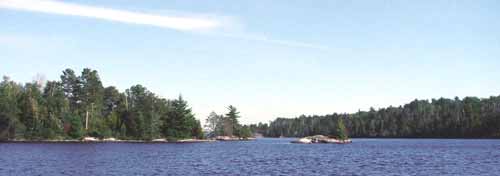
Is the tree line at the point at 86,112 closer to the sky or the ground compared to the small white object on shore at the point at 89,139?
closer to the sky

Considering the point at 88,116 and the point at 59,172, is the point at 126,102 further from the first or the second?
the point at 59,172

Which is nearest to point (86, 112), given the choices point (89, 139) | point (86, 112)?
point (86, 112)

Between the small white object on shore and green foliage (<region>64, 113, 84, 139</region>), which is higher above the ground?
green foliage (<region>64, 113, 84, 139</region>)

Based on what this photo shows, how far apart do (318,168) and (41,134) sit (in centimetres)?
9741

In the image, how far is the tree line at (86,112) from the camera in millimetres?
138500

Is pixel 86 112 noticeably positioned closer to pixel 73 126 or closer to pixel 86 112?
pixel 86 112

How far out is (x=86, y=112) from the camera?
486 ft

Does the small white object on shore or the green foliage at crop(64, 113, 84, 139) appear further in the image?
the small white object on shore

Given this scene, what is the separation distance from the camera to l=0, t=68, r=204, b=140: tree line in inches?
5453

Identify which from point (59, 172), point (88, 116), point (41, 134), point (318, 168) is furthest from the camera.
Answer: point (88, 116)

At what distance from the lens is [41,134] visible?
139375mm

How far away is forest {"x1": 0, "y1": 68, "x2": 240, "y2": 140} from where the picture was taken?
138 m

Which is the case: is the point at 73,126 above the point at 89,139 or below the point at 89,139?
above

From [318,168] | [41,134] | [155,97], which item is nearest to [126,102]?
[155,97]
